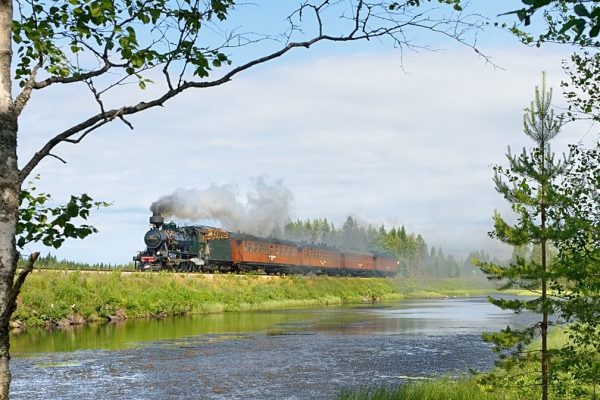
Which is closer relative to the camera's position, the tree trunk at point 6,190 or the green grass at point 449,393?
the tree trunk at point 6,190

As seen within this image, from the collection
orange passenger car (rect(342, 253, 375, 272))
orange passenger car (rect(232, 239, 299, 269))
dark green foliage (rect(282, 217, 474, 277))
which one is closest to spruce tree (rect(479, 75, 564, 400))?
orange passenger car (rect(232, 239, 299, 269))

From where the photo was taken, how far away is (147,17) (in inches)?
273

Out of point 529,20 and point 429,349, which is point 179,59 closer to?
point 529,20

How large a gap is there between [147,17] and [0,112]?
2.07m

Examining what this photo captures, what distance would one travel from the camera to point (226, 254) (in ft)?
198

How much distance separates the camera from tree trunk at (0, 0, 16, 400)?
5.23 metres

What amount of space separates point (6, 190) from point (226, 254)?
182ft

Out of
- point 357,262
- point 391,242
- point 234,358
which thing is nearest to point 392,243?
point 391,242

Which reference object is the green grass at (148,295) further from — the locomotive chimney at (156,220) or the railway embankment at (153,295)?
the locomotive chimney at (156,220)

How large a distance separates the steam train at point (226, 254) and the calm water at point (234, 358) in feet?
36.9

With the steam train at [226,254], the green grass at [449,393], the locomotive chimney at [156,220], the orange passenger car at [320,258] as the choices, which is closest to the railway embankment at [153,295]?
the steam train at [226,254]

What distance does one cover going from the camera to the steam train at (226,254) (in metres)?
53.4

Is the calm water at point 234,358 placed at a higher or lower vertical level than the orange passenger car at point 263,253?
lower

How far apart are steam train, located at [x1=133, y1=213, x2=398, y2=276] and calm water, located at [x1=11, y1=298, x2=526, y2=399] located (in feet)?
36.9
